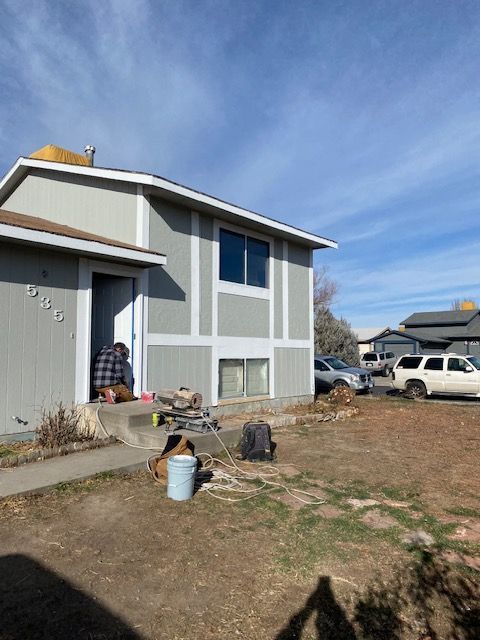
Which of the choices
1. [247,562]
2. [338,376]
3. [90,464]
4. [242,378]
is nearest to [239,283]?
[242,378]

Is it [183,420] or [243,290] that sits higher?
[243,290]

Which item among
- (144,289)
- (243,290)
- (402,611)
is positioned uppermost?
(243,290)

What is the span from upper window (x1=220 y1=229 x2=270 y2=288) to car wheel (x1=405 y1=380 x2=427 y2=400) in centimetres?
894

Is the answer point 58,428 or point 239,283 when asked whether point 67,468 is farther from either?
point 239,283

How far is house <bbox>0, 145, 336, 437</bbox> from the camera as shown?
24.0 feet

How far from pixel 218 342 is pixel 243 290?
61.7 inches

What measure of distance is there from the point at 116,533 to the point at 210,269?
7.06 metres

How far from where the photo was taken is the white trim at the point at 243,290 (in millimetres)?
10812

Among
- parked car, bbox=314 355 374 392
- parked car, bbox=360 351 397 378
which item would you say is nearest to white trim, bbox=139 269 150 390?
parked car, bbox=314 355 374 392

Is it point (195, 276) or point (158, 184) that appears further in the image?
point (195, 276)

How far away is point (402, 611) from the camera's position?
10.3ft

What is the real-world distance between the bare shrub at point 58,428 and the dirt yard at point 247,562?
157cm

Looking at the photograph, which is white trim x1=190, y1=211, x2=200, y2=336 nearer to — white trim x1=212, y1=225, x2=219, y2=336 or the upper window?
white trim x1=212, y1=225, x2=219, y2=336

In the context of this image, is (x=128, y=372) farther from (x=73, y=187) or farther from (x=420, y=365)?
(x=420, y=365)
